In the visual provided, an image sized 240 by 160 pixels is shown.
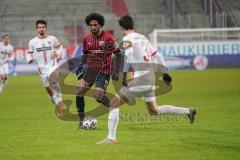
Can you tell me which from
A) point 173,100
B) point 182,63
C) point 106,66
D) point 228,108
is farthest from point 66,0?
point 106,66

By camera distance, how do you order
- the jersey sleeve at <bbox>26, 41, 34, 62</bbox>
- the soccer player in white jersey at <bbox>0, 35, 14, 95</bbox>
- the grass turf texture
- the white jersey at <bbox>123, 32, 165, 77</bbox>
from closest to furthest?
the grass turf texture, the white jersey at <bbox>123, 32, 165, 77</bbox>, the jersey sleeve at <bbox>26, 41, 34, 62</bbox>, the soccer player in white jersey at <bbox>0, 35, 14, 95</bbox>

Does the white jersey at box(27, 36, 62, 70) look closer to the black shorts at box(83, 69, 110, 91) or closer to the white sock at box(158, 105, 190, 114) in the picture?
the black shorts at box(83, 69, 110, 91)

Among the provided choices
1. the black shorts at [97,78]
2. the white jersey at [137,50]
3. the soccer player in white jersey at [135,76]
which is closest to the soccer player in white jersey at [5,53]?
the black shorts at [97,78]

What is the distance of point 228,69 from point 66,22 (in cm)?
1133

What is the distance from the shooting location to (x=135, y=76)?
11.8 metres

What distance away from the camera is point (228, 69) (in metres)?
42.7

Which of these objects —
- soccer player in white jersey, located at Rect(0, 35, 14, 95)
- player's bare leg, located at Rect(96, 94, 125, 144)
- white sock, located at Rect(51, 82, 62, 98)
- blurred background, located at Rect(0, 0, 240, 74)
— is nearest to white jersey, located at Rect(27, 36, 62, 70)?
white sock, located at Rect(51, 82, 62, 98)

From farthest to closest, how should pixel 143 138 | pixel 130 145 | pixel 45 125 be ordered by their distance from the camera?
1. pixel 45 125
2. pixel 143 138
3. pixel 130 145

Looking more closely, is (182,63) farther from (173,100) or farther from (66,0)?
(173,100)

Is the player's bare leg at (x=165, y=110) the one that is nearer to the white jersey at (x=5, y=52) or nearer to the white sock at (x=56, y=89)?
the white sock at (x=56, y=89)

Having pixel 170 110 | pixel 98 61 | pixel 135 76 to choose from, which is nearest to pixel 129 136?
pixel 170 110

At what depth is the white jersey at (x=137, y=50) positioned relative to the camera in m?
11.3

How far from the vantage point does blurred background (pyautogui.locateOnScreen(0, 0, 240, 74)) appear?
43.8 m

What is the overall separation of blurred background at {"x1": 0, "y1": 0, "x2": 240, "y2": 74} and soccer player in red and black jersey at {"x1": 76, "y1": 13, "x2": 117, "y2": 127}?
92.2ft
